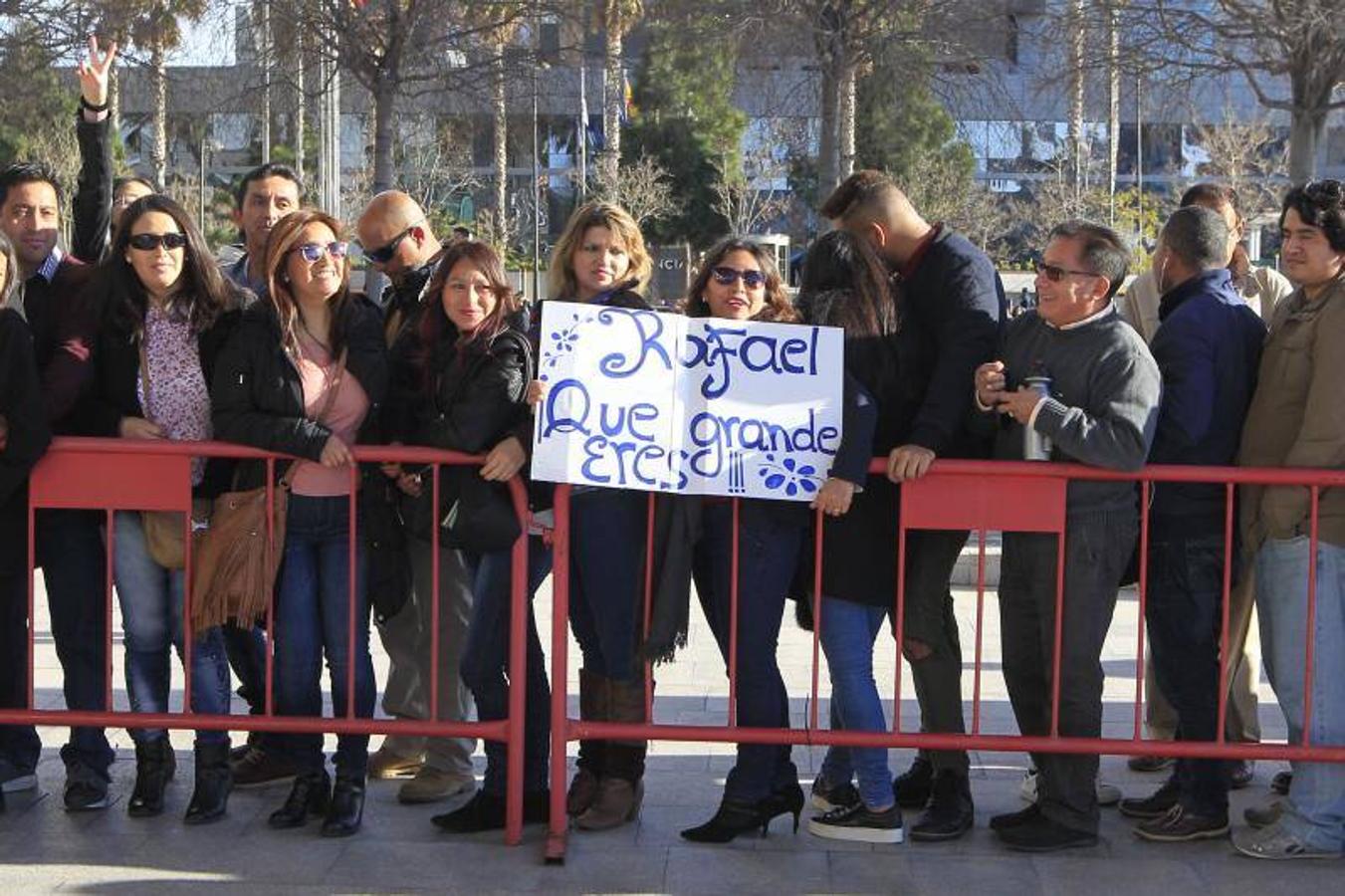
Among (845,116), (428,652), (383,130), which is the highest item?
(845,116)

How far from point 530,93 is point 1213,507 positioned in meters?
17.4

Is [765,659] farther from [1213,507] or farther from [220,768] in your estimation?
[220,768]

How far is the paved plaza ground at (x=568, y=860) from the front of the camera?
4949 mm

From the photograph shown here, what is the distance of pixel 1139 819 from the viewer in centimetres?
566

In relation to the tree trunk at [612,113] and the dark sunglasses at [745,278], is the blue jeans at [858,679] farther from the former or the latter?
the tree trunk at [612,113]

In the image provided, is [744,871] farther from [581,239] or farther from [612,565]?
[581,239]

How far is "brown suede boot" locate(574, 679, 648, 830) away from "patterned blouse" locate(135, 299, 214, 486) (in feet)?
4.90

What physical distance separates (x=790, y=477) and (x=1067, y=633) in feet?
3.16

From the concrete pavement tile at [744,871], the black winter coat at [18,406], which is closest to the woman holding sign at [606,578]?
the concrete pavement tile at [744,871]

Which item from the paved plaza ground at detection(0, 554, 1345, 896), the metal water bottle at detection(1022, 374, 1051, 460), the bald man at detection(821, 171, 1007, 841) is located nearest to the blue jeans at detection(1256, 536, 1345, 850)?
the paved plaza ground at detection(0, 554, 1345, 896)

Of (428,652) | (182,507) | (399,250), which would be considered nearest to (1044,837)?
(428,652)

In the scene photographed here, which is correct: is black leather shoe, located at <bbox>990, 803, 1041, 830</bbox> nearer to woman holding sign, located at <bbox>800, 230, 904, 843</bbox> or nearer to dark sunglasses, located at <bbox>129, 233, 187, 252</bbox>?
woman holding sign, located at <bbox>800, 230, 904, 843</bbox>

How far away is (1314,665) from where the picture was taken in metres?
5.21

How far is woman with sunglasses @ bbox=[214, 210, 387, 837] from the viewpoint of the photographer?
17.2 feet
